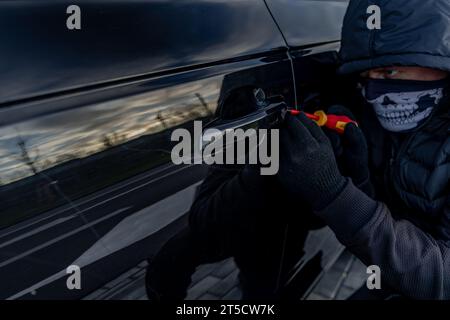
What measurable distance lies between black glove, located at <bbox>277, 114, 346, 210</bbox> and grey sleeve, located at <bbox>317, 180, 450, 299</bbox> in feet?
0.13

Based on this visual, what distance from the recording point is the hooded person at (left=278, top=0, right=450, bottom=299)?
117cm

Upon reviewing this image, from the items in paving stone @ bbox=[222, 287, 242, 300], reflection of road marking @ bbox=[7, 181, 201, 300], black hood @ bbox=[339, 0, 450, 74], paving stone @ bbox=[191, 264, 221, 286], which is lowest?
paving stone @ bbox=[222, 287, 242, 300]

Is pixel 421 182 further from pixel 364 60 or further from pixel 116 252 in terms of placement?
pixel 116 252

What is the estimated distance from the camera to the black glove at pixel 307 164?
3.67ft

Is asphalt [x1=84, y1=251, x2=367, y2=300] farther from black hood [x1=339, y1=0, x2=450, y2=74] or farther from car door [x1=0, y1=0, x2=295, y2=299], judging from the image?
black hood [x1=339, y1=0, x2=450, y2=74]

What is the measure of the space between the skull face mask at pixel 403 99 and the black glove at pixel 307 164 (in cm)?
40

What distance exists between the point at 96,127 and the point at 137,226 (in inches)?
9.1

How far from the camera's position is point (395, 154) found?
59.8 inches

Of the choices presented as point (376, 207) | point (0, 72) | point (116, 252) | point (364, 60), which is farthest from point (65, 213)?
point (364, 60)

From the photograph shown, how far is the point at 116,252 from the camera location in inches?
34.0

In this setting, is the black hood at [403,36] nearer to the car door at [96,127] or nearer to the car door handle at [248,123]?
the car door handle at [248,123]

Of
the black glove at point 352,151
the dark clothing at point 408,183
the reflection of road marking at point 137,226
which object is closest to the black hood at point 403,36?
the dark clothing at point 408,183

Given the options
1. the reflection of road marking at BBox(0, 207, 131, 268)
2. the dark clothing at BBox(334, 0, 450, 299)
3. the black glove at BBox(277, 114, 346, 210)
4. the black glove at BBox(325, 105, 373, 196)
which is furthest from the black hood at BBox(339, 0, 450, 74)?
the reflection of road marking at BBox(0, 207, 131, 268)

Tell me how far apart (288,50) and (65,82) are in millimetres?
703
